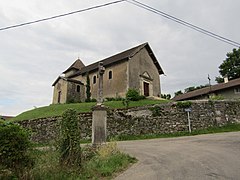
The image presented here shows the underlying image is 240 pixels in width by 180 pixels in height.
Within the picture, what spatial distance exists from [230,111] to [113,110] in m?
9.45

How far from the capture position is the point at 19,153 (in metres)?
5.52

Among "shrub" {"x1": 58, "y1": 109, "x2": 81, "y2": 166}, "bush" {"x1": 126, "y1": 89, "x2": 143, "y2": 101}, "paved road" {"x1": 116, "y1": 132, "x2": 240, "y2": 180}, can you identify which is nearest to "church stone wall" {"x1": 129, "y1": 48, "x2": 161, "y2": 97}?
"bush" {"x1": 126, "y1": 89, "x2": 143, "y2": 101}

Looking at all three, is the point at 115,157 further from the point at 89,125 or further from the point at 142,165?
the point at 89,125

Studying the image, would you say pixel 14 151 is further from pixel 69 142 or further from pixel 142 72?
pixel 142 72

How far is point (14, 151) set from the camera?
5.46 metres

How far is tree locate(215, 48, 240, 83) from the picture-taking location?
45406mm

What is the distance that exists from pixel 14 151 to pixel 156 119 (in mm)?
12687

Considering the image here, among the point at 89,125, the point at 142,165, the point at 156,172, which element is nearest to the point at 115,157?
the point at 142,165

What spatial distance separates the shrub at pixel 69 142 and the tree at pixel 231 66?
44.9 m

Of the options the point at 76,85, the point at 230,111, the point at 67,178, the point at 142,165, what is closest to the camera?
the point at 67,178

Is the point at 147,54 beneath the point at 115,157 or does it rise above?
above

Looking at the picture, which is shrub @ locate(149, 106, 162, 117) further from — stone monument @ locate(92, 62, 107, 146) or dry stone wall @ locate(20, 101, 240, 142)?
stone monument @ locate(92, 62, 107, 146)

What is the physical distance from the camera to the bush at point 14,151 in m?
5.36

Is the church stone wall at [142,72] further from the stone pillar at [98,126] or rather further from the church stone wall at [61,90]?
the stone pillar at [98,126]
